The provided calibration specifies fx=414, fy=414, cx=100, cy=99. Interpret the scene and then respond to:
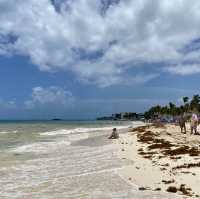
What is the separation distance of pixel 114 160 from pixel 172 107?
467 feet

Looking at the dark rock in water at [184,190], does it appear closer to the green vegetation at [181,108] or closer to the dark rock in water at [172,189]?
the dark rock in water at [172,189]

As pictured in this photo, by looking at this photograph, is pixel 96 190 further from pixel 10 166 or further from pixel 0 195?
pixel 10 166

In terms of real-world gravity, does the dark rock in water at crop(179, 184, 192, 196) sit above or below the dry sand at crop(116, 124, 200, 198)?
below

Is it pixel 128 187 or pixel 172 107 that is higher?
pixel 172 107

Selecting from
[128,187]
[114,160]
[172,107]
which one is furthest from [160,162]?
[172,107]

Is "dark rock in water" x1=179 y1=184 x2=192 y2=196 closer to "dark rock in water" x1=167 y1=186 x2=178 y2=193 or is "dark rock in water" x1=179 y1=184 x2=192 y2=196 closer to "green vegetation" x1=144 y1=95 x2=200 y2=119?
"dark rock in water" x1=167 y1=186 x2=178 y2=193

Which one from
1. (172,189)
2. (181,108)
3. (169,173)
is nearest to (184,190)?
(172,189)

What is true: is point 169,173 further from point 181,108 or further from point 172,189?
point 181,108

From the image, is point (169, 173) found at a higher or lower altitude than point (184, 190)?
higher

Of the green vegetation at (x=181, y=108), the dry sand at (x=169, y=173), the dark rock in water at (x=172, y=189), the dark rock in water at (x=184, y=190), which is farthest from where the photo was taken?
the green vegetation at (x=181, y=108)

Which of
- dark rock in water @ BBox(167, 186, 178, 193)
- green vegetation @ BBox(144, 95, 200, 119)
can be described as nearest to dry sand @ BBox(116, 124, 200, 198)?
dark rock in water @ BBox(167, 186, 178, 193)

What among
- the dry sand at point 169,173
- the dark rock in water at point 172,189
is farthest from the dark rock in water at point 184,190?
the dark rock in water at point 172,189

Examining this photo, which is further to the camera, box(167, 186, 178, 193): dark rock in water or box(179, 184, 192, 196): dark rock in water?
box(167, 186, 178, 193): dark rock in water

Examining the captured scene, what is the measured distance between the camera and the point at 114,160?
68.7 feet
